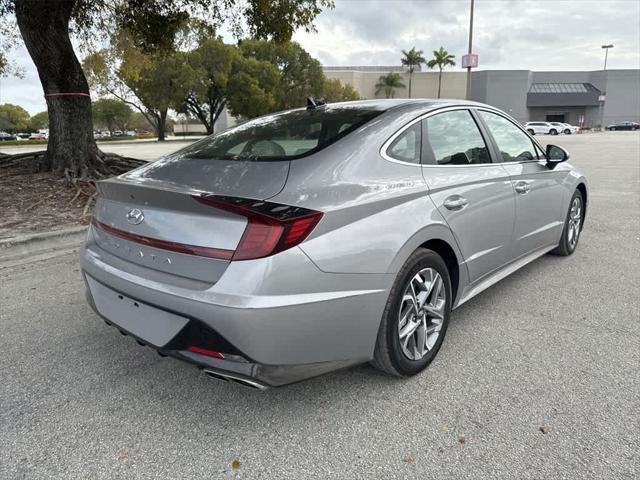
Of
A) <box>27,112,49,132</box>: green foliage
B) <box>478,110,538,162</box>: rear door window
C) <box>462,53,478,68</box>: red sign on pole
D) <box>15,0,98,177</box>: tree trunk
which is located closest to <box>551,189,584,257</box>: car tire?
<box>478,110,538,162</box>: rear door window

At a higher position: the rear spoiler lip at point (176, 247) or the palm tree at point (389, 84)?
the palm tree at point (389, 84)

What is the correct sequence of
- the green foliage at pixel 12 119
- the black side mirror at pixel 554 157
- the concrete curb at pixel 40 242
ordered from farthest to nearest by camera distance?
the green foliage at pixel 12 119 → the concrete curb at pixel 40 242 → the black side mirror at pixel 554 157

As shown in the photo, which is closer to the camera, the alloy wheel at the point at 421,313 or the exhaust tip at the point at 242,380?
the exhaust tip at the point at 242,380

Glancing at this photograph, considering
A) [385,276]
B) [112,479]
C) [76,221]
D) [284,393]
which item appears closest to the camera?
[112,479]

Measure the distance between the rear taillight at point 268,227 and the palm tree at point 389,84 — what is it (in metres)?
78.6

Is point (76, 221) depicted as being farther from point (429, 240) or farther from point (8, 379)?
point (429, 240)

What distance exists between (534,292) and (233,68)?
42672mm

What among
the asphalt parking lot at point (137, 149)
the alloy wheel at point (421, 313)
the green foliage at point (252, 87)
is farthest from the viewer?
the green foliage at point (252, 87)

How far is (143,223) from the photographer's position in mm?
2303

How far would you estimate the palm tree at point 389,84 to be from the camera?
252 ft

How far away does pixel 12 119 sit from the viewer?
93.4m

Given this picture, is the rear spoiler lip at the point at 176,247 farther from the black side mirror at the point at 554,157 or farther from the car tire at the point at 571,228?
the car tire at the point at 571,228

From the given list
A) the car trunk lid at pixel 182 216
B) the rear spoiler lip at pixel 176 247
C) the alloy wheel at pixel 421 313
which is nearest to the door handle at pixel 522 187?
the alloy wheel at pixel 421 313

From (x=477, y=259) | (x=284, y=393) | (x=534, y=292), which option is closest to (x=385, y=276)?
(x=284, y=393)
